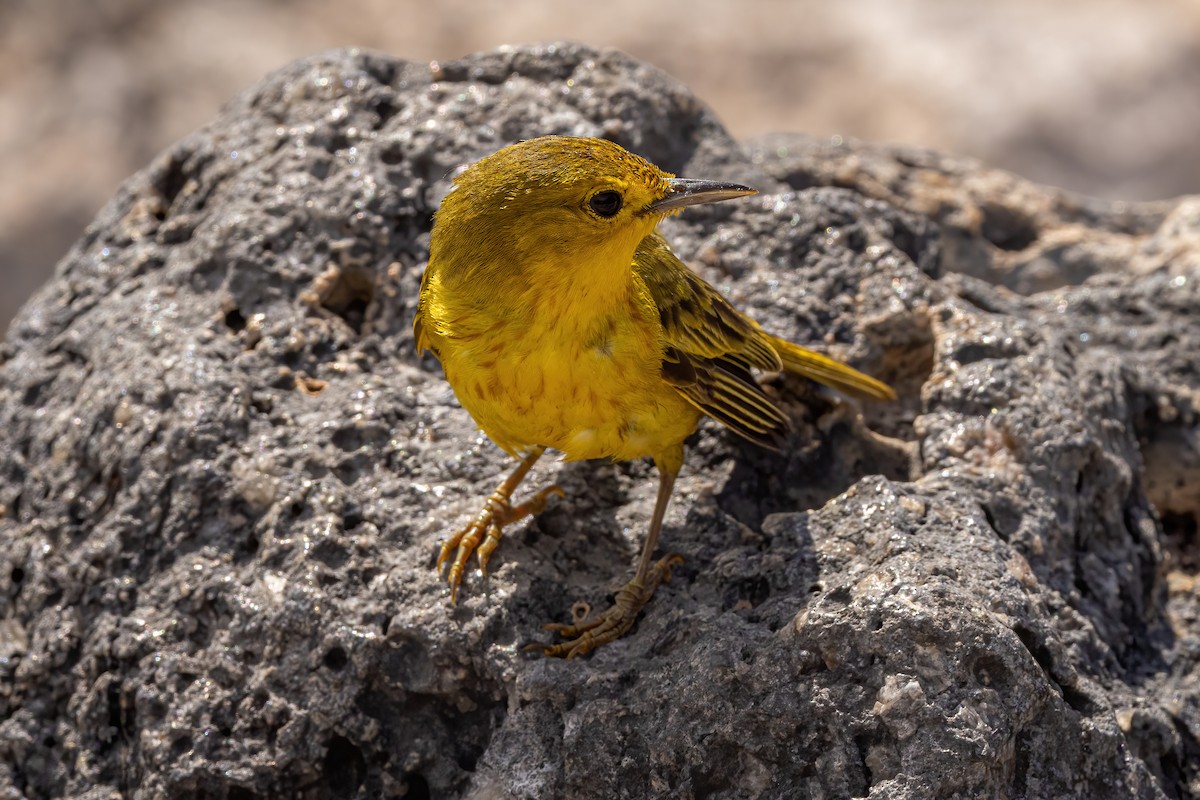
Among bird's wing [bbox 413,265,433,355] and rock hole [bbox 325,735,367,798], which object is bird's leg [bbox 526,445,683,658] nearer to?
rock hole [bbox 325,735,367,798]

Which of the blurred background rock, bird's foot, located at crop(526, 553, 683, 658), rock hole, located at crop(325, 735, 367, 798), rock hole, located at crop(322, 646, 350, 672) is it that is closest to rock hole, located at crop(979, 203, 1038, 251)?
bird's foot, located at crop(526, 553, 683, 658)

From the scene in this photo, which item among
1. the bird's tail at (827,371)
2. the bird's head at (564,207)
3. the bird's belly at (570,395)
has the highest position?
the bird's tail at (827,371)

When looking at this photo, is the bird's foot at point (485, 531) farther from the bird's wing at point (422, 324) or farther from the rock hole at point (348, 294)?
the rock hole at point (348, 294)

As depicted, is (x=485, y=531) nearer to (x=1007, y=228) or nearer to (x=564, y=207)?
(x=564, y=207)

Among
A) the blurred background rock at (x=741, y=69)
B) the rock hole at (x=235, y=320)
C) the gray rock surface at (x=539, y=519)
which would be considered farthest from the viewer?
the blurred background rock at (x=741, y=69)

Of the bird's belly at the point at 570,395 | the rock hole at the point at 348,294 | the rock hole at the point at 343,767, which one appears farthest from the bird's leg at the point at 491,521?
the rock hole at the point at 348,294

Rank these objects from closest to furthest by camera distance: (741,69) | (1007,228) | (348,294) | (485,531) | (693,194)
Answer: (693,194) → (485,531) → (348,294) → (1007,228) → (741,69)

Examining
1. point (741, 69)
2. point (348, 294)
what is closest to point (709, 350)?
point (348, 294)

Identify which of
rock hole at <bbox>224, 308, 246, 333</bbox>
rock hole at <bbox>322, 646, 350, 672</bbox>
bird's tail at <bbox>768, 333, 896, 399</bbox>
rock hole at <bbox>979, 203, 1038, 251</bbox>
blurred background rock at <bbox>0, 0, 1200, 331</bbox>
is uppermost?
blurred background rock at <bbox>0, 0, 1200, 331</bbox>
